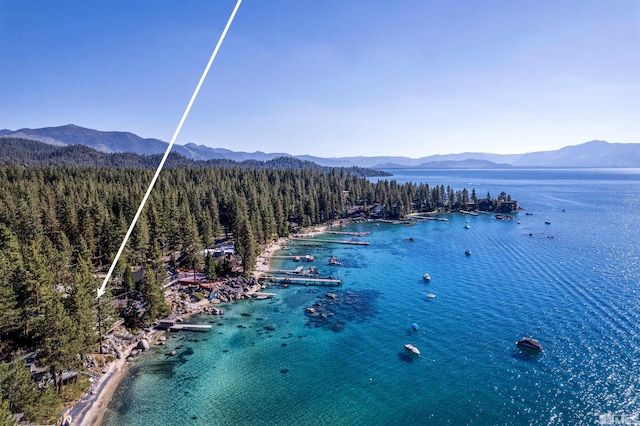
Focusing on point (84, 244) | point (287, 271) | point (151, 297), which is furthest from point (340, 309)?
point (84, 244)

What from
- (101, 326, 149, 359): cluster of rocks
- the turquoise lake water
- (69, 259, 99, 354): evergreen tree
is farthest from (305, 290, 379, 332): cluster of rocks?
(69, 259, 99, 354): evergreen tree

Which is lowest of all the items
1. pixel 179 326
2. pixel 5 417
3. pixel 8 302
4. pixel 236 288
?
pixel 179 326

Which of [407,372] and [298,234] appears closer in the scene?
[407,372]

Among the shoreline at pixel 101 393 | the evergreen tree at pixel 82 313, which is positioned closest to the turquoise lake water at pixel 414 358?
the shoreline at pixel 101 393

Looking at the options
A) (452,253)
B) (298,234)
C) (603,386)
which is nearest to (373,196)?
(298,234)

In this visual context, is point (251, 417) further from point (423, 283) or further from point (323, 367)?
point (423, 283)

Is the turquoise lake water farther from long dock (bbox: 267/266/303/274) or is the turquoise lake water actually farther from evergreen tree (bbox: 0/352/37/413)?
evergreen tree (bbox: 0/352/37/413)

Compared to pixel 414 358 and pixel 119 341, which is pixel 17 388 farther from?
pixel 414 358
